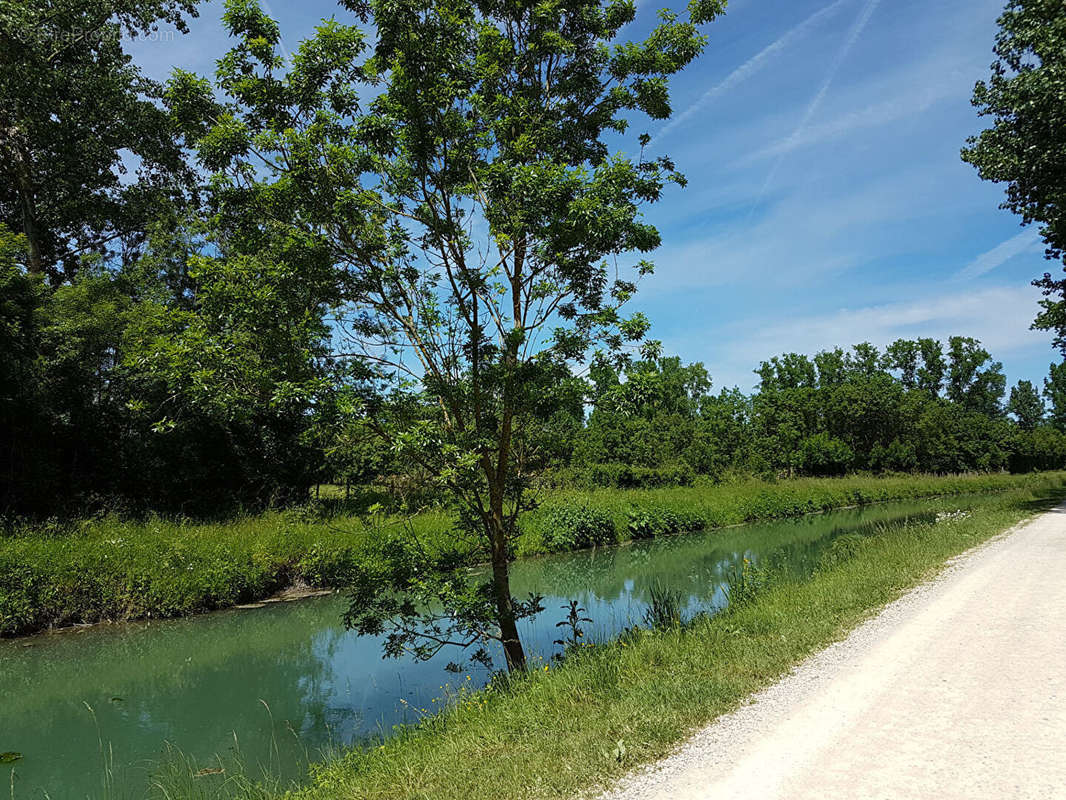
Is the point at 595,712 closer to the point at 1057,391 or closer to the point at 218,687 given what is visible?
the point at 218,687

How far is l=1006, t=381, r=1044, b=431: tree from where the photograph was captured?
4505 inches

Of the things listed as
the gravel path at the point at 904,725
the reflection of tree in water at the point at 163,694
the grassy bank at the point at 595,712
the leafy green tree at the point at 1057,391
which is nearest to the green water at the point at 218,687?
the reflection of tree in water at the point at 163,694

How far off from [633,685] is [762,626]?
8.61ft

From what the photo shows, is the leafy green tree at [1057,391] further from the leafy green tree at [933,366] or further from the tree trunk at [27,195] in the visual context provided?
the tree trunk at [27,195]

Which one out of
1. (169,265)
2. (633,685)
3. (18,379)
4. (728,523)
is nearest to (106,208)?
(169,265)

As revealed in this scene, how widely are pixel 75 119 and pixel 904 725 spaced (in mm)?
27289

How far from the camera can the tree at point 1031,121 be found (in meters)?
14.5

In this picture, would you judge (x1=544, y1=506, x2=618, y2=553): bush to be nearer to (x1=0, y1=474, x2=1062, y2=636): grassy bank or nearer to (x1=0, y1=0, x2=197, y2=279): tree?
(x1=0, y1=474, x2=1062, y2=636): grassy bank

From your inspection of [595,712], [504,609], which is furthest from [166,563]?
[595,712]

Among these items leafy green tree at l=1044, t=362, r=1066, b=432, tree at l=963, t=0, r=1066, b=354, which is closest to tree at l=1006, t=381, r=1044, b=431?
leafy green tree at l=1044, t=362, r=1066, b=432

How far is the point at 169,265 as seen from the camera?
1004 inches

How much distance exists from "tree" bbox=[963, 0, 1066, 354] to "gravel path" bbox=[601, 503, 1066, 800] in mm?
13883

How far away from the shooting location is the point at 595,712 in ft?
17.8

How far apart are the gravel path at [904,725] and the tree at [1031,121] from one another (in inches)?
547
